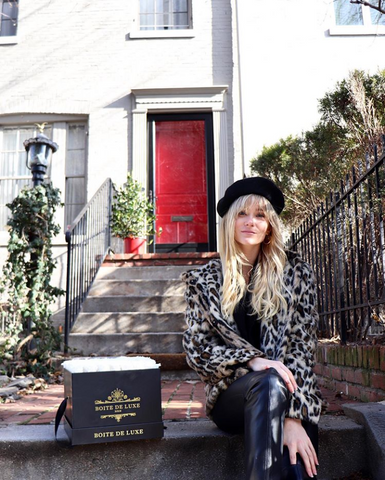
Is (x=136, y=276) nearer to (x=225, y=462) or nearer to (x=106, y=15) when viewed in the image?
(x=225, y=462)

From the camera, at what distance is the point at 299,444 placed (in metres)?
1.71

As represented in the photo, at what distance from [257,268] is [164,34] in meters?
6.35

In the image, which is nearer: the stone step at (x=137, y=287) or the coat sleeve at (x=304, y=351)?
the coat sleeve at (x=304, y=351)

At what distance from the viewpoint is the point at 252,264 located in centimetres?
222

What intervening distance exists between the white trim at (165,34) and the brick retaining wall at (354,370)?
563cm

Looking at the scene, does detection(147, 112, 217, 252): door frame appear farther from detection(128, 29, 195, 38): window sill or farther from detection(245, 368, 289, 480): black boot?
detection(245, 368, 289, 480): black boot

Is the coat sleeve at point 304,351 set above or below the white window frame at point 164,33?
below

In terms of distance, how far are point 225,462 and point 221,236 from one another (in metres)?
0.94

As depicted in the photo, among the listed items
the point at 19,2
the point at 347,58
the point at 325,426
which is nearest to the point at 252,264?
the point at 325,426

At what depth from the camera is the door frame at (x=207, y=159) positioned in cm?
730

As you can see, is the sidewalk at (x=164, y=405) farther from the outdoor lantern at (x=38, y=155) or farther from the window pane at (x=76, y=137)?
the window pane at (x=76, y=137)

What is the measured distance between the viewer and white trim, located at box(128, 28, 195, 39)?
24.7 ft

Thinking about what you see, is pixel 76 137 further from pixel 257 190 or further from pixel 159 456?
pixel 159 456

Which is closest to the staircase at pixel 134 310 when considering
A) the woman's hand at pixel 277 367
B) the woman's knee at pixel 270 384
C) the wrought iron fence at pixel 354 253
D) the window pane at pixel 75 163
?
the wrought iron fence at pixel 354 253
